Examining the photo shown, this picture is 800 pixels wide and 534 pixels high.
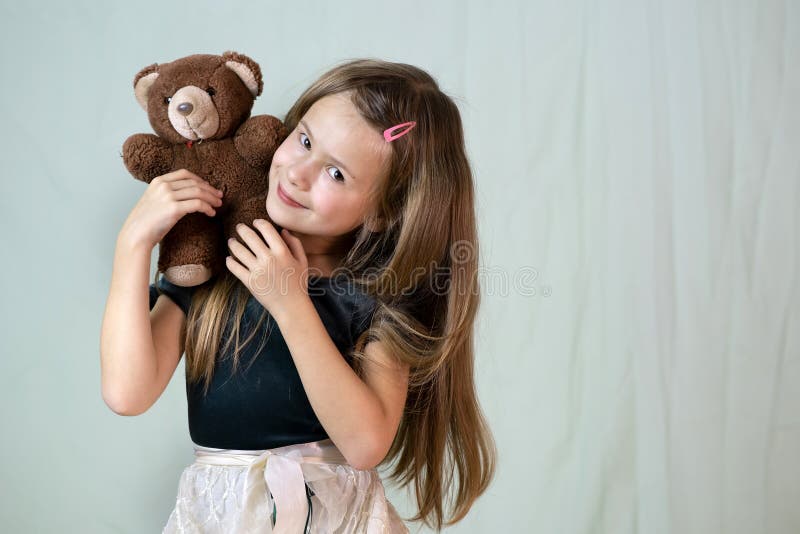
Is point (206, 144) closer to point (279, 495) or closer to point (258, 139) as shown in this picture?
point (258, 139)

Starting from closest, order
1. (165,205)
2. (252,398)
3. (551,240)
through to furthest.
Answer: (165,205), (252,398), (551,240)

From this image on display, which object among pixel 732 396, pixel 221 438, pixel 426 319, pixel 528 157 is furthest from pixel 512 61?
pixel 221 438

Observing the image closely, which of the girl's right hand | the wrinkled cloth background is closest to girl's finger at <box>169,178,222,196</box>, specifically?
the girl's right hand

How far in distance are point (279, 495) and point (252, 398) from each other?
0.11 meters

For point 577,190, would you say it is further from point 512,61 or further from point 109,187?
point 109,187

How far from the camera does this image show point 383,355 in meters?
1.01

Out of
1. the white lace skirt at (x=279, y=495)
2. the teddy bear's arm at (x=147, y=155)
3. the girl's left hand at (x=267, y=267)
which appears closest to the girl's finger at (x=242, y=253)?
the girl's left hand at (x=267, y=267)

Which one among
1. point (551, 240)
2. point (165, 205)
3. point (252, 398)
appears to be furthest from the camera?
point (551, 240)

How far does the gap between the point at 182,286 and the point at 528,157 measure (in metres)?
0.74

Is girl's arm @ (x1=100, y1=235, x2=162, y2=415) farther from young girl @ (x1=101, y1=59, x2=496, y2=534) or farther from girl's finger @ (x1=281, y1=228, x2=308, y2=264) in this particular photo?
girl's finger @ (x1=281, y1=228, x2=308, y2=264)

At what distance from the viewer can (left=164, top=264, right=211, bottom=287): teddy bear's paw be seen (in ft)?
3.00

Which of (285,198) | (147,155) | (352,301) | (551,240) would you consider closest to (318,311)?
(352,301)

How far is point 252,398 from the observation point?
988 mm

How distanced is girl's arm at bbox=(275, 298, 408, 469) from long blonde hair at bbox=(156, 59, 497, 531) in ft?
0.27
